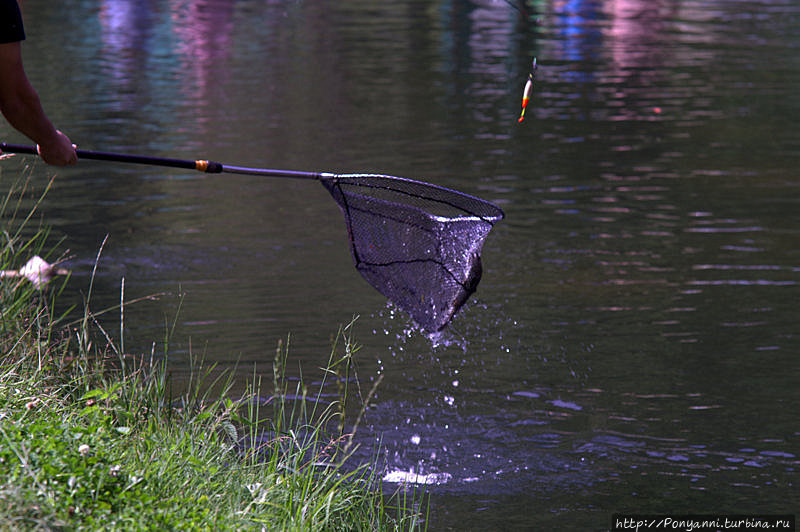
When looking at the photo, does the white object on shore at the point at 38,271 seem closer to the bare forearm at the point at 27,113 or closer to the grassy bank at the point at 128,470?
the grassy bank at the point at 128,470

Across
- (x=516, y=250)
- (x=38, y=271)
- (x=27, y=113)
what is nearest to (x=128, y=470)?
(x=27, y=113)

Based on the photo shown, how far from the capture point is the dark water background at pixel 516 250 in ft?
21.2

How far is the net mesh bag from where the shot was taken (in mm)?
5938

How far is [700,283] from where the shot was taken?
9.28 meters

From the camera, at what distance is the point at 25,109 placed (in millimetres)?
5121

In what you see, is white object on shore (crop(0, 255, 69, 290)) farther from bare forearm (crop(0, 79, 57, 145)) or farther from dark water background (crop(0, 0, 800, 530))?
bare forearm (crop(0, 79, 57, 145))

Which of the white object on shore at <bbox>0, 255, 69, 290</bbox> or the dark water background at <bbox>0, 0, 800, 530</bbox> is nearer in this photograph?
the dark water background at <bbox>0, 0, 800, 530</bbox>

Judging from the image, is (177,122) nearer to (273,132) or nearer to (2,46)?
(273,132)

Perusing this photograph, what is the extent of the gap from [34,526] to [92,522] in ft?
0.67

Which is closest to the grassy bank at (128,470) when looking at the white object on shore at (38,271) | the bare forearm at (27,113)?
the bare forearm at (27,113)

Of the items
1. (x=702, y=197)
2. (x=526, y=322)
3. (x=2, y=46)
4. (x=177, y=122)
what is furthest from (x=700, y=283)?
(x=177, y=122)

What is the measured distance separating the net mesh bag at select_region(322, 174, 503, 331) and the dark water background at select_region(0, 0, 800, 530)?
3.34 ft

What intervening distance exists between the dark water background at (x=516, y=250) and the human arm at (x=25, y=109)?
250 cm

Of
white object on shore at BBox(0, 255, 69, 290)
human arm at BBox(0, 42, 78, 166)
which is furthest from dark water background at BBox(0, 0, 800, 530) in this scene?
human arm at BBox(0, 42, 78, 166)
